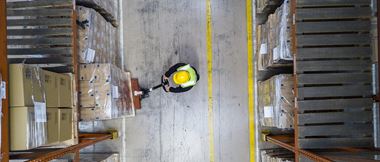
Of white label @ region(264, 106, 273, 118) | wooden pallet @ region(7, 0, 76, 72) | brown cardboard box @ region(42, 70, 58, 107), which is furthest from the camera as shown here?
white label @ region(264, 106, 273, 118)

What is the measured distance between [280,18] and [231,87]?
2.63 meters

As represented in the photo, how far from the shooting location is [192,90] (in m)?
8.84

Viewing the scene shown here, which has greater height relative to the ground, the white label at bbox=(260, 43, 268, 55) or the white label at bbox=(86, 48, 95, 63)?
the white label at bbox=(260, 43, 268, 55)

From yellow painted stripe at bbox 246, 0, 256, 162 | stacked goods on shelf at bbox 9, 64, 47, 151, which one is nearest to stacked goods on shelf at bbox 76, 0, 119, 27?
stacked goods on shelf at bbox 9, 64, 47, 151

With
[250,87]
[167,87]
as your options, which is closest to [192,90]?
[167,87]

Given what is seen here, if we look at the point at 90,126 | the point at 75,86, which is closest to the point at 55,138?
the point at 75,86

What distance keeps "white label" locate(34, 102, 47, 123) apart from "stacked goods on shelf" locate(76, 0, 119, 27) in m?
2.66

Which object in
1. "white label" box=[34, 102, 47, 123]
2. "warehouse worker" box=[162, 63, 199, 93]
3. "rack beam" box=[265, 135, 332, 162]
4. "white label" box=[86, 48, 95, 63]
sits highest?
"white label" box=[86, 48, 95, 63]

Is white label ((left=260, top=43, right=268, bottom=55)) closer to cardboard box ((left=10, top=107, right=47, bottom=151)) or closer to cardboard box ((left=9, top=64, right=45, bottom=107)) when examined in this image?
cardboard box ((left=9, top=64, right=45, bottom=107))

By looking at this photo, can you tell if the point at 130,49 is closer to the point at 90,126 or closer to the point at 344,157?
the point at 90,126

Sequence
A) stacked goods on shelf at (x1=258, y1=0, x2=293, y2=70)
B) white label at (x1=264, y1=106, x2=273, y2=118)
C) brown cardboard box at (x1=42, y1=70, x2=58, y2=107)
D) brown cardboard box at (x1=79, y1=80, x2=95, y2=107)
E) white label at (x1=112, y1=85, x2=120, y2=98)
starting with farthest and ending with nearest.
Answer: white label at (x1=264, y1=106, x2=273, y2=118), white label at (x1=112, y1=85, x2=120, y2=98), brown cardboard box at (x1=79, y1=80, x2=95, y2=107), stacked goods on shelf at (x1=258, y1=0, x2=293, y2=70), brown cardboard box at (x1=42, y1=70, x2=58, y2=107)

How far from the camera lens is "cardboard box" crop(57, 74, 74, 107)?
5.82 meters

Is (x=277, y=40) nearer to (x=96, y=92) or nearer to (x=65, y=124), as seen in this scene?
(x=96, y=92)

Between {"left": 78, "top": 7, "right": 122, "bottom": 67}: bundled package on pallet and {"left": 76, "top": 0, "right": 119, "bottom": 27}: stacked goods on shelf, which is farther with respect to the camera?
{"left": 76, "top": 0, "right": 119, "bottom": 27}: stacked goods on shelf
